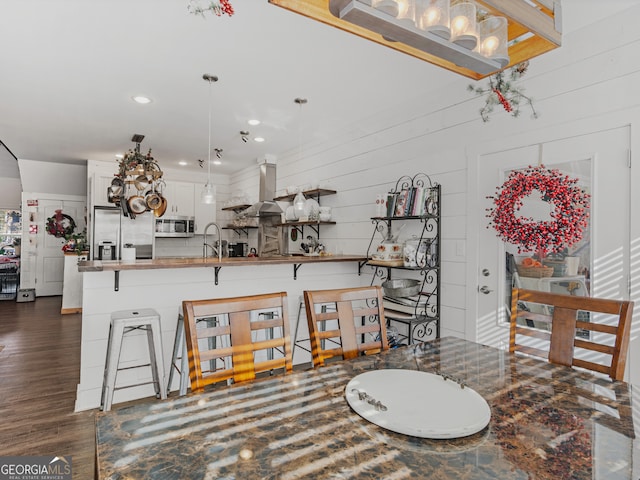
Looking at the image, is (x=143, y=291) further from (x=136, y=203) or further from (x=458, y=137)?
(x=458, y=137)

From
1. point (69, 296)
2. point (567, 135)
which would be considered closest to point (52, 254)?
point (69, 296)

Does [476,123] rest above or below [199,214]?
above

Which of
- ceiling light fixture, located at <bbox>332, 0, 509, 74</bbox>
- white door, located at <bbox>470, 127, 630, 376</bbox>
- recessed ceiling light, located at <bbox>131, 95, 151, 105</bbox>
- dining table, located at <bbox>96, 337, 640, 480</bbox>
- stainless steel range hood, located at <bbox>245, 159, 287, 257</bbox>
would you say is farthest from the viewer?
stainless steel range hood, located at <bbox>245, 159, 287, 257</bbox>

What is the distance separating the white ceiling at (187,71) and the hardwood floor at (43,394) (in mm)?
2647

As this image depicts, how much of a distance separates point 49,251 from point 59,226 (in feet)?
2.58

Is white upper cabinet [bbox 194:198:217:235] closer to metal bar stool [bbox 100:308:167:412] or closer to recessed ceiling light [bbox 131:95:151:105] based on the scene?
recessed ceiling light [bbox 131:95:151:105]

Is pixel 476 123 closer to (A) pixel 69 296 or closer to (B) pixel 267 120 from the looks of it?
(B) pixel 267 120

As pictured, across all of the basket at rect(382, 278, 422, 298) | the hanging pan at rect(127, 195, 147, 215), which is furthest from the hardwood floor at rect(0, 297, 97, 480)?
the basket at rect(382, 278, 422, 298)

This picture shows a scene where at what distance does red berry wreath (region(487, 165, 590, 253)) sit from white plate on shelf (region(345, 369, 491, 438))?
5.08 feet

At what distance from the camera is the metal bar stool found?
249 cm

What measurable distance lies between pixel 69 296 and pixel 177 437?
21.0ft

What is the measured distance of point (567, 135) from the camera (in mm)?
2420

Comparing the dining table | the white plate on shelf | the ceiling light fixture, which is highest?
the ceiling light fixture

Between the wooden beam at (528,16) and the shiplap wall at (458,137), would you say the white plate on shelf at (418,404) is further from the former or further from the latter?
the shiplap wall at (458,137)
